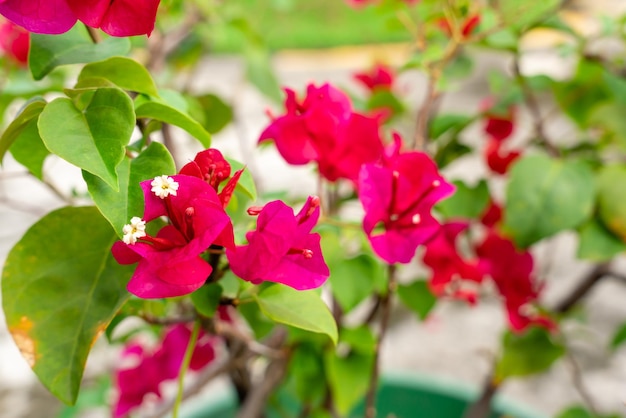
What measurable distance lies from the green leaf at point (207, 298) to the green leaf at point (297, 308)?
2 centimetres

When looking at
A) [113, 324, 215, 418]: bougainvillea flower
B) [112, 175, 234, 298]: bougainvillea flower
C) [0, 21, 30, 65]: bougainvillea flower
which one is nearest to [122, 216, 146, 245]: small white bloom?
[112, 175, 234, 298]: bougainvillea flower

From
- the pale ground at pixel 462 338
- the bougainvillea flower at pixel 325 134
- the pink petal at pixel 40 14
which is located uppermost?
the pink petal at pixel 40 14

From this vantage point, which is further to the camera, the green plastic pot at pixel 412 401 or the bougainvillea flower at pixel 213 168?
the green plastic pot at pixel 412 401

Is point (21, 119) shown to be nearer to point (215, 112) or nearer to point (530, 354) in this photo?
point (215, 112)

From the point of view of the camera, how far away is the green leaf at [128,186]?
261 mm

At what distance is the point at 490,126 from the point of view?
68 cm

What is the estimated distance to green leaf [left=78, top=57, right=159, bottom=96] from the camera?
318 mm

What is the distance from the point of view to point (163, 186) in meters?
0.26

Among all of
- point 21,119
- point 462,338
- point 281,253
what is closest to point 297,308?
point 281,253

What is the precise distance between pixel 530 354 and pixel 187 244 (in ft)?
1.64

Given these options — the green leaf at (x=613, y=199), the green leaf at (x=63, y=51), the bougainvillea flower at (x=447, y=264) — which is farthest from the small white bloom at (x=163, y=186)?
the green leaf at (x=613, y=199)

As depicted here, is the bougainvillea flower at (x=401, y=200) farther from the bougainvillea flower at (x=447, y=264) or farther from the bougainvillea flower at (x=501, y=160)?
the bougainvillea flower at (x=501, y=160)

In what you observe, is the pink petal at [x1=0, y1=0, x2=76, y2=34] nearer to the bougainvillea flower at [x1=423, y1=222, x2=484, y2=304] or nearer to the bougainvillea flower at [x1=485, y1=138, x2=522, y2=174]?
the bougainvillea flower at [x1=423, y1=222, x2=484, y2=304]

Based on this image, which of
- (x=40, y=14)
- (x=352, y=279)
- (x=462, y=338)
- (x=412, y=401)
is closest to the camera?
(x=40, y=14)
